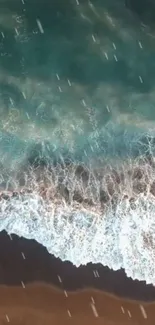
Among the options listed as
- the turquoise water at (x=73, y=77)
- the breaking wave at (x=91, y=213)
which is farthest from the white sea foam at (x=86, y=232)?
the turquoise water at (x=73, y=77)

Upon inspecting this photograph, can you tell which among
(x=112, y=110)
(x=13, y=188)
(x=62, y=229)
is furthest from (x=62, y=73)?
(x=62, y=229)

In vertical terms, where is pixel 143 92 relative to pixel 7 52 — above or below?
below

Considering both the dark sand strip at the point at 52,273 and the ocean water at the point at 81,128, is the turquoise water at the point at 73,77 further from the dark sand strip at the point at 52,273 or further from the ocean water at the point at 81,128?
the dark sand strip at the point at 52,273

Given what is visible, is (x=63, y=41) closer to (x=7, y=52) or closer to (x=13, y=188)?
(x=7, y=52)

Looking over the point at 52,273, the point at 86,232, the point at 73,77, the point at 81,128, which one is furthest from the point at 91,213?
the point at 73,77

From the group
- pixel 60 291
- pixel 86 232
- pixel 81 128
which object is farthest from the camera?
pixel 81 128

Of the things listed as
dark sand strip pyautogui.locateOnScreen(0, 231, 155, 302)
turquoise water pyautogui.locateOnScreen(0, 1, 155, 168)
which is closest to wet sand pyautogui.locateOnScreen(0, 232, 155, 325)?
dark sand strip pyautogui.locateOnScreen(0, 231, 155, 302)

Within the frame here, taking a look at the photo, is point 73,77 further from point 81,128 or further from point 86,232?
point 86,232
